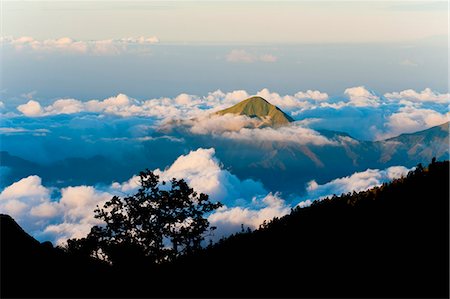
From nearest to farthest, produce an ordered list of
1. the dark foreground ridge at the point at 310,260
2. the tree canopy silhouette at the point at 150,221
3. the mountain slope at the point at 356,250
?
the mountain slope at the point at 356,250 → the dark foreground ridge at the point at 310,260 → the tree canopy silhouette at the point at 150,221

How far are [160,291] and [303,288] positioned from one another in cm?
652

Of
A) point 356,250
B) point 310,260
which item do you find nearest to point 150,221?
point 310,260

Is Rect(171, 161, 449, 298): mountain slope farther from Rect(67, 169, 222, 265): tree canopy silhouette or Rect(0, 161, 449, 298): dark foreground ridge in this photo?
Rect(67, 169, 222, 265): tree canopy silhouette

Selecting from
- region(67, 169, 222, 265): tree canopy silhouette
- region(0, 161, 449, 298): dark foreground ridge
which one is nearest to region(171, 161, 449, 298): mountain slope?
region(0, 161, 449, 298): dark foreground ridge

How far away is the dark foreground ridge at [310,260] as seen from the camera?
61.9 ft

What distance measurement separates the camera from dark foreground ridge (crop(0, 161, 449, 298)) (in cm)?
1886

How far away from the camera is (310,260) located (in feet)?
68.8

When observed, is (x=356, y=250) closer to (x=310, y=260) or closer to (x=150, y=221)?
(x=310, y=260)

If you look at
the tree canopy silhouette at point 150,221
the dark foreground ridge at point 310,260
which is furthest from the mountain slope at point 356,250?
the tree canopy silhouette at point 150,221

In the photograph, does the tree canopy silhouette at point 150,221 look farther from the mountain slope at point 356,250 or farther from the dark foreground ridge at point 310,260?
the mountain slope at point 356,250

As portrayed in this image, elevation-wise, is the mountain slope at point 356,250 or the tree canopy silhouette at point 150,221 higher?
the tree canopy silhouette at point 150,221

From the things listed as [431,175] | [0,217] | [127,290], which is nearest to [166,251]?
[0,217]

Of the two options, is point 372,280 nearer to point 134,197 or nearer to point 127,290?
point 127,290

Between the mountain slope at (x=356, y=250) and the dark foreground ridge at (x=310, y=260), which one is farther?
the dark foreground ridge at (x=310, y=260)
